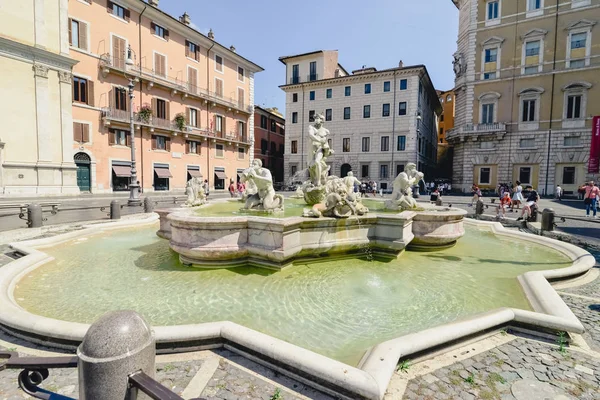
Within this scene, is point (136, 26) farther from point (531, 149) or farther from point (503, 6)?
point (531, 149)

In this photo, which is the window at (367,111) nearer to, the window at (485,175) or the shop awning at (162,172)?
the window at (485,175)

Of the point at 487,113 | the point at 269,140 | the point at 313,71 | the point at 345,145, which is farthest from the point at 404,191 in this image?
the point at 269,140

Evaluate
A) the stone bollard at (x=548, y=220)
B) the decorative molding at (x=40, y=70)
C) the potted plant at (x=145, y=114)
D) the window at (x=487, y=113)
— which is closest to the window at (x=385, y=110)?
the window at (x=487, y=113)

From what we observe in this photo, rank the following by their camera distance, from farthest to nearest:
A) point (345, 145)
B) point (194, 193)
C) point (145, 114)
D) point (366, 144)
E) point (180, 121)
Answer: point (345, 145), point (366, 144), point (180, 121), point (145, 114), point (194, 193)

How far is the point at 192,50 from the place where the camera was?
32469 mm

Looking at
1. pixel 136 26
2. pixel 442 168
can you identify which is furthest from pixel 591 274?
pixel 442 168

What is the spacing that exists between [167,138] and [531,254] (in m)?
30.7

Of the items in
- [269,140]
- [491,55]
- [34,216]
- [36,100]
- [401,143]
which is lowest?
[34,216]

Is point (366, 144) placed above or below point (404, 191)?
above

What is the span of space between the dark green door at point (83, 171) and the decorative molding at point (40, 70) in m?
5.76

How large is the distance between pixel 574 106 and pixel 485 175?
938 cm

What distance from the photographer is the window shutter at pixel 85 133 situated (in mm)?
23828

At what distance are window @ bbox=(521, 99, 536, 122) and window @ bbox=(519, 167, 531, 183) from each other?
4.79 meters

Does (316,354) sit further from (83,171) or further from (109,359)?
(83,171)
